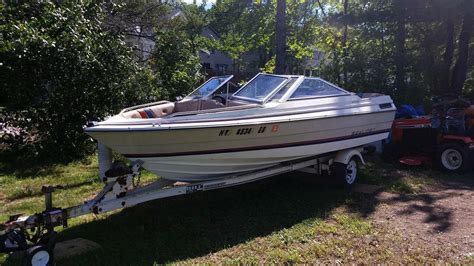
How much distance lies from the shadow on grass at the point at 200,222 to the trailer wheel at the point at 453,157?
2.69 m

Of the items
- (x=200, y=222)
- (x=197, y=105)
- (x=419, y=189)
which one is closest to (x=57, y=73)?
(x=197, y=105)

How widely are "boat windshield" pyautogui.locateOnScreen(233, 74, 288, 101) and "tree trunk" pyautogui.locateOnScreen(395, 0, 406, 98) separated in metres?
7.78

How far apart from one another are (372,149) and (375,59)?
6601 millimetres

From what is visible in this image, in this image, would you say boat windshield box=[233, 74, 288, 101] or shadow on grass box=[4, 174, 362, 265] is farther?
boat windshield box=[233, 74, 288, 101]

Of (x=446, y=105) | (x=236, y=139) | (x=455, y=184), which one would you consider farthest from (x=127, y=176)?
(x=446, y=105)

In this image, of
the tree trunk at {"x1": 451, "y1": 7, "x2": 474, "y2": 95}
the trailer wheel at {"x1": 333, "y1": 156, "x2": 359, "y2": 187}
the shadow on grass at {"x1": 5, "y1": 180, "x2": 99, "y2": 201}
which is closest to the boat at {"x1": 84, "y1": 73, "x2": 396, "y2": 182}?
the trailer wheel at {"x1": 333, "y1": 156, "x2": 359, "y2": 187}

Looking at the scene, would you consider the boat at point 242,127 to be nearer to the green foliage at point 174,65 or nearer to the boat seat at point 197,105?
the boat seat at point 197,105

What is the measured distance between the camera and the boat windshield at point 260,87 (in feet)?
20.5

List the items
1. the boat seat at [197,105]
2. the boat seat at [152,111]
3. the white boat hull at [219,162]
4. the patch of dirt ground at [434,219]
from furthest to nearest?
the boat seat at [197,105] < the boat seat at [152,111] < the white boat hull at [219,162] < the patch of dirt ground at [434,219]

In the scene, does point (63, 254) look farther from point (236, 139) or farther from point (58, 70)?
point (58, 70)

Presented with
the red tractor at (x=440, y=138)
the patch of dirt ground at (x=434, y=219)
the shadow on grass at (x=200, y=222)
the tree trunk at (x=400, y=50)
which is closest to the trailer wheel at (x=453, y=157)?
the red tractor at (x=440, y=138)

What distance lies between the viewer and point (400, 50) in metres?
13.7

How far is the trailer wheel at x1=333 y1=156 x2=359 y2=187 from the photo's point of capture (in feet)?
21.7

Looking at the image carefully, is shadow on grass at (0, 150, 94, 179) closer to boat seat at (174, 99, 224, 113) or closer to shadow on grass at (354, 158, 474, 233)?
boat seat at (174, 99, 224, 113)
